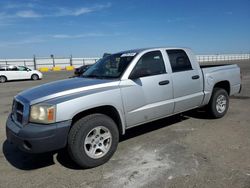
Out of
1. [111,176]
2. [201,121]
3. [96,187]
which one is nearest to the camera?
[96,187]

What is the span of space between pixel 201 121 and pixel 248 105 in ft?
8.62

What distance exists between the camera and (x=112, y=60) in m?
5.03

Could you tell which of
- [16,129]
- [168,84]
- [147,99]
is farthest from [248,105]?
[16,129]

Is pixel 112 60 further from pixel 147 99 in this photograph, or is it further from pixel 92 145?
pixel 92 145

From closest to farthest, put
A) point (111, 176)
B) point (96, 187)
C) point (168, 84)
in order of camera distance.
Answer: point (96, 187) < point (111, 176) < point (168, 84)

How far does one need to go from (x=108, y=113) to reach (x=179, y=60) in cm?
213

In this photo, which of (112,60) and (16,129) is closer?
(16,129)

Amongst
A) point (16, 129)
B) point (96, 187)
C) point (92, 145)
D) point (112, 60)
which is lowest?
point (96, 187)

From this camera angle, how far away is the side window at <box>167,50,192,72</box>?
198 inches

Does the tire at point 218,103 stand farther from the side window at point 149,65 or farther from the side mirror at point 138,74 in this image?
the side mirror at point 138,74

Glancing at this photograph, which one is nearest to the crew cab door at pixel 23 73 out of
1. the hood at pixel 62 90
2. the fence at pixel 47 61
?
the hood at pixel 62 90

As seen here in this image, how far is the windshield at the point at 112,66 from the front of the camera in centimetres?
449

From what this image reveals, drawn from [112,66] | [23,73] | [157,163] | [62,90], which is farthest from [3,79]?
[157,163]

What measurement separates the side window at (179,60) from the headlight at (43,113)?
266 cm
